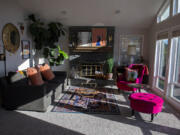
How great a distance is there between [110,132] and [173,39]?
3.02 m

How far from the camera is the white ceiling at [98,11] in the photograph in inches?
177

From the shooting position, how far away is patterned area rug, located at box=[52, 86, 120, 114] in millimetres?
3281

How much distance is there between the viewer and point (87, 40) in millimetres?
6012

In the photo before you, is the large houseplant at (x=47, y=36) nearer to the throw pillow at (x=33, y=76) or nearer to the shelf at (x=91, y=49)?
the shelf at (x=91, y=49)

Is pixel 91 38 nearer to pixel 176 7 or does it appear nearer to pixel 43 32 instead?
pixel 43 32

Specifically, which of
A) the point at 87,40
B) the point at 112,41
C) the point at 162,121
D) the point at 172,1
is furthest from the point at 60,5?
the point at 162,121

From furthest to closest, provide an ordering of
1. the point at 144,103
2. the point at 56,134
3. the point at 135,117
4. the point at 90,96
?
1. the point at 90,96
2. the point at 135,117
3. the point at 144,103
4. the point at 56,134

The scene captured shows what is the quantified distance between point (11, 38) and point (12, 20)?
20.9 inches

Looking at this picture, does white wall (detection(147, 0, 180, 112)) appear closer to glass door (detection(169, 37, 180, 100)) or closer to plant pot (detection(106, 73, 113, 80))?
glass door (detection(169, 37, 180, 100))

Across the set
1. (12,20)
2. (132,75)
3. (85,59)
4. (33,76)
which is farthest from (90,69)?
Result: (12,20)

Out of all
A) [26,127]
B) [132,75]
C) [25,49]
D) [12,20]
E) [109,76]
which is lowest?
[26,127]

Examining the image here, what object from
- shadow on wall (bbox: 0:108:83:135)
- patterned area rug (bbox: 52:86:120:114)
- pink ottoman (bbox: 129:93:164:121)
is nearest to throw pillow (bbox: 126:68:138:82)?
patterned area rug (bbox: 52:86:120:114)

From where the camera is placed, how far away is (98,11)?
5.00 metres

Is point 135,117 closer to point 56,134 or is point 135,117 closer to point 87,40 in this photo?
point 56,134
